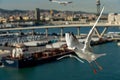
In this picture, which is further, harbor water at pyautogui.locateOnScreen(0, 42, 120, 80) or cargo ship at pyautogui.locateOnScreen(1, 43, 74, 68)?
cargo ship at pyautogui.locateOnScreen(1, 43, 74, 68)

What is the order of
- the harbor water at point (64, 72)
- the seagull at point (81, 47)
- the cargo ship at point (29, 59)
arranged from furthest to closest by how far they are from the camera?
the cargo ship at point (29, 59)
the harbor water at point (64, 72)
the seagull at point (81, 47)

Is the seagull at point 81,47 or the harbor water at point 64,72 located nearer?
the seagull at point 81,47

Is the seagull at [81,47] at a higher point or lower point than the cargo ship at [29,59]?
higher

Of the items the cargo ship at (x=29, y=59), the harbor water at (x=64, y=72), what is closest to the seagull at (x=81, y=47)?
the harbor water at (x=64, y=72)

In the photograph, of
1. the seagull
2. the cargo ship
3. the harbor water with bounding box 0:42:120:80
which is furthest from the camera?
the cargo ship

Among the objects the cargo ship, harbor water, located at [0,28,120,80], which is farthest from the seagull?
the cargo ship

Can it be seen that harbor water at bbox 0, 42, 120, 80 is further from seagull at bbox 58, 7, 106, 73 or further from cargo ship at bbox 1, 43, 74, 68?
seagull at bbox 58, 7, 106, 73

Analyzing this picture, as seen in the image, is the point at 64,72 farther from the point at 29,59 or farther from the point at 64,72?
the point at 29,59

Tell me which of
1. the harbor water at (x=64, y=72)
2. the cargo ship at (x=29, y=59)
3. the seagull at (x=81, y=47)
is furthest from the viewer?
the cargo ship at (x=29, y=59)

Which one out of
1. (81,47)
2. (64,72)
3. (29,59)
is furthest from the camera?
(29,59)

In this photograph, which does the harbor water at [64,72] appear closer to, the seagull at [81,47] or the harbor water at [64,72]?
the harbor water at [64,72]

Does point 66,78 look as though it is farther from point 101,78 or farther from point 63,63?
point 63,63

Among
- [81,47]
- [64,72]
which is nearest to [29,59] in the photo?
[64,72]
